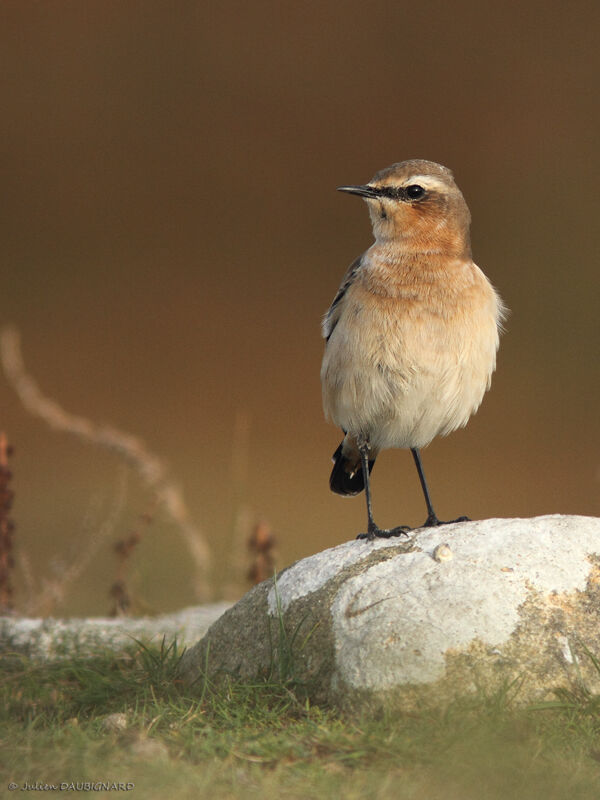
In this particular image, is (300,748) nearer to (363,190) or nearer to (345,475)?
(345,475)

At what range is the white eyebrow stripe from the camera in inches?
253

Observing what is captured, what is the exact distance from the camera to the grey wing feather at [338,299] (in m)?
6.62

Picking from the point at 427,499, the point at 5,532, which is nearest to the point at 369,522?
the point at 427,499

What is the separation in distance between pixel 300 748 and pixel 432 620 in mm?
938

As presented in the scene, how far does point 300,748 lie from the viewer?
4453 millimetres

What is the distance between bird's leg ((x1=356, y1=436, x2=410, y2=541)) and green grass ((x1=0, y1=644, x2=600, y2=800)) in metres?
1.04

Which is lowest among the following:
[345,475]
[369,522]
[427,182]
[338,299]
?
[369,522]

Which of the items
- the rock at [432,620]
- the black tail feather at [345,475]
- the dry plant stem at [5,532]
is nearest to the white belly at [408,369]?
the black tail feather at [345,475]

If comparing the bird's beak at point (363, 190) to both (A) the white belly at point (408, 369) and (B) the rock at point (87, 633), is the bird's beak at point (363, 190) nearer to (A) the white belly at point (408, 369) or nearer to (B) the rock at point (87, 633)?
(A) the white belly at point (408, 369)

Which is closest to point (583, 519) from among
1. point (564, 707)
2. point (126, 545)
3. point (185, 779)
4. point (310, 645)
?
point (564, 707)

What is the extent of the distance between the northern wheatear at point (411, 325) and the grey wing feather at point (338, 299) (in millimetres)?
17

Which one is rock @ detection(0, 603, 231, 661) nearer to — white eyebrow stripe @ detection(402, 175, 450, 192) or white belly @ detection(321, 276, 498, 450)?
white belly @ detection(321, 276, 498, 450)

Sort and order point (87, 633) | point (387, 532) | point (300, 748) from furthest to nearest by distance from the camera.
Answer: point (87, 633)
point (387, 532)
point (300, 748)

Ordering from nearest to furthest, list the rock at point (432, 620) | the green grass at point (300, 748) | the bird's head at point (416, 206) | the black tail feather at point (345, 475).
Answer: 1. the green grass at point (300, 748)
2. the rock at point (432, 620)
3. the bird's head at point (416, 206)
4. the black tail feather at point (345, 475)
